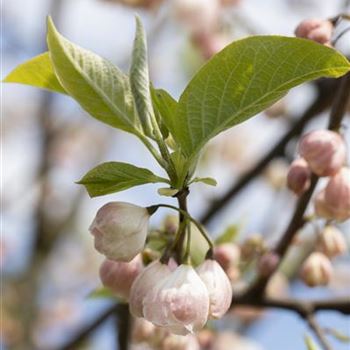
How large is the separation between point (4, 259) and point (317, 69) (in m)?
3.45

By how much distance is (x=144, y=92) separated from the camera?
981 millimetres

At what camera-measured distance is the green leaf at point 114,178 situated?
40.3 inches

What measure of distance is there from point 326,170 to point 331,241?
0.36 metres

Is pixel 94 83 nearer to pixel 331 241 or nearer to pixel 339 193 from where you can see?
pixel 339 193

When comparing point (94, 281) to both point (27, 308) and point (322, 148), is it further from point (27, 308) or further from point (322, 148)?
point (322, 148)

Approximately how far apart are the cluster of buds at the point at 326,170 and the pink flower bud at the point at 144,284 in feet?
1.09

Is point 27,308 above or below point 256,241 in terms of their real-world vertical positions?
below

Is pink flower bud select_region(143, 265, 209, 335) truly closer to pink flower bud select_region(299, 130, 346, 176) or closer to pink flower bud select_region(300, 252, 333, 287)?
pink flower bud select_region(299, 130, 346, 176)

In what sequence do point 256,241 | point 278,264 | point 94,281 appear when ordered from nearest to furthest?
point 278,264, point 256,241, point 94,281

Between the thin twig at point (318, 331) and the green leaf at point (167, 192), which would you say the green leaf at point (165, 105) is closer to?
the green leaf at point (167, 192)

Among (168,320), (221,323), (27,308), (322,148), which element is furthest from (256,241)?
(27,308)

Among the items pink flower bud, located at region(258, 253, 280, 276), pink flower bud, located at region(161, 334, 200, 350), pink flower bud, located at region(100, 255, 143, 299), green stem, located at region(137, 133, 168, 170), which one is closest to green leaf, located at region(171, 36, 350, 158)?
green stem, located at region(137, 133, 168, 170)

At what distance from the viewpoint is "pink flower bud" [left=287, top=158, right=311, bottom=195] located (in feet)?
4.23

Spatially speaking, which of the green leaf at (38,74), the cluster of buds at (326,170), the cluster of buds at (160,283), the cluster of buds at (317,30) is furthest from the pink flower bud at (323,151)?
the green leaf at (38,74)
